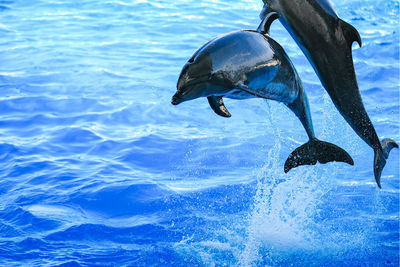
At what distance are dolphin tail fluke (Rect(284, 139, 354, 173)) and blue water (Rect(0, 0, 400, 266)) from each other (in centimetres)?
73

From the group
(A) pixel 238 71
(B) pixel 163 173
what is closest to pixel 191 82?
(A) pixel 238 71

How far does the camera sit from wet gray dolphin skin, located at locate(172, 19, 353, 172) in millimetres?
3072

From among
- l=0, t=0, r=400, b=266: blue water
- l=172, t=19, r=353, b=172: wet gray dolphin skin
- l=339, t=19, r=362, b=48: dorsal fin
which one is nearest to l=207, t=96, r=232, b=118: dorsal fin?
l=172, t=19, r=353, b=172: wet gray dolphin skin

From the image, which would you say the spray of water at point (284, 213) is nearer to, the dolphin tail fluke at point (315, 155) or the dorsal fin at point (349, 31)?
the dolphin tail fluke at point (315, 155)

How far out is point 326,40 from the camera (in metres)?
3.45

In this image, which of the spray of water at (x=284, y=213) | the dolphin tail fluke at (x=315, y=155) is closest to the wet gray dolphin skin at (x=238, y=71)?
the dolphin tail fluke at (x=315, y=155)

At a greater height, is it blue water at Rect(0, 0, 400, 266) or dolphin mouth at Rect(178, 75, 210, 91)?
dolphin mouth at Rect(178, 75, 210, 91)

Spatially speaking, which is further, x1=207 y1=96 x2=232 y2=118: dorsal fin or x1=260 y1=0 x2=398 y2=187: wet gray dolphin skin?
x1=207 y1=96 x2=232 y2=118: dorsal fin

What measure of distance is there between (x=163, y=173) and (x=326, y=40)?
405 centimetres

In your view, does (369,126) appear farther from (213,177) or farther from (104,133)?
(104,133)

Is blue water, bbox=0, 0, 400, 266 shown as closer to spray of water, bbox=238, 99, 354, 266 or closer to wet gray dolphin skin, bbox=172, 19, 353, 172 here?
spray of water, bbox=238, 99, 354, 266

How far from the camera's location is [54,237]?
577 centimetres

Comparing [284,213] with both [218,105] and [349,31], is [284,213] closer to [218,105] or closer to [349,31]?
[218,105]

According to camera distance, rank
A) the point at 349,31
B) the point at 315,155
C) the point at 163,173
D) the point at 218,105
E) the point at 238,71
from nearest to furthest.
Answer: the point at 238,71, the point at 349,31, the point at 218,105, the point at 315,155, the point at 163,173
